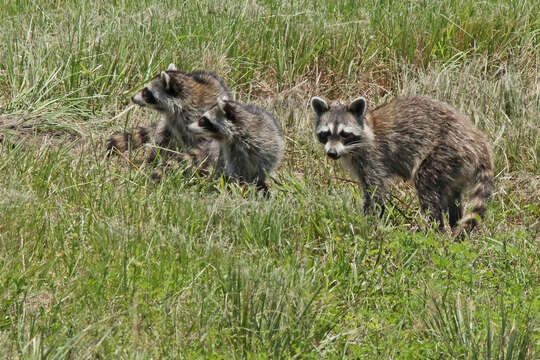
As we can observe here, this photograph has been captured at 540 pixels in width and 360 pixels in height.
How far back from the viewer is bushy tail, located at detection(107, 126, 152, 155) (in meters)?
7.00

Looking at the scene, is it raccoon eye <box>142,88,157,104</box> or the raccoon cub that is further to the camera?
raccoon eye <box>142,88,157,104</box>

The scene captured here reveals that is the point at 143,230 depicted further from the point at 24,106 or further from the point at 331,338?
the point at 24,106

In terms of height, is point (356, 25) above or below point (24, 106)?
above

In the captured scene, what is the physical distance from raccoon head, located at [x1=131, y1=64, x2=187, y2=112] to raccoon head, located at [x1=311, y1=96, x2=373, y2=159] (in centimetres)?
143

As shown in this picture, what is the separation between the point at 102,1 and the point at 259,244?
186 inches

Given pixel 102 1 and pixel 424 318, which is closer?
pixel 424 318

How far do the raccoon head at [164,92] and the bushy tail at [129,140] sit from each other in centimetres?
24

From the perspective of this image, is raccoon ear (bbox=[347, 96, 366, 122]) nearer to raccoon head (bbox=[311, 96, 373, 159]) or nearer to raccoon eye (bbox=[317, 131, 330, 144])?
raccoon head (bbox=[311, 96, 373, 159])

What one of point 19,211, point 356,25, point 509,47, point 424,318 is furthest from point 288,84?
point 424,318

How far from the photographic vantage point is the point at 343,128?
21.6 feet

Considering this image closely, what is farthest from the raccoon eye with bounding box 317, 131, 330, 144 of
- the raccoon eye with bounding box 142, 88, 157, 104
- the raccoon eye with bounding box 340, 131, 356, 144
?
the raccoon eye with bounding box 142, 88, 157, 104

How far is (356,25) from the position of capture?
8.66 m

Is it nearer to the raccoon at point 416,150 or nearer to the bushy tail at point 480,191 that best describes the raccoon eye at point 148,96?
the raccoon at point 416,150

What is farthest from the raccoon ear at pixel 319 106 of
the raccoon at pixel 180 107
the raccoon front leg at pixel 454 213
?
the raccoon front leg at pixel 454 213
